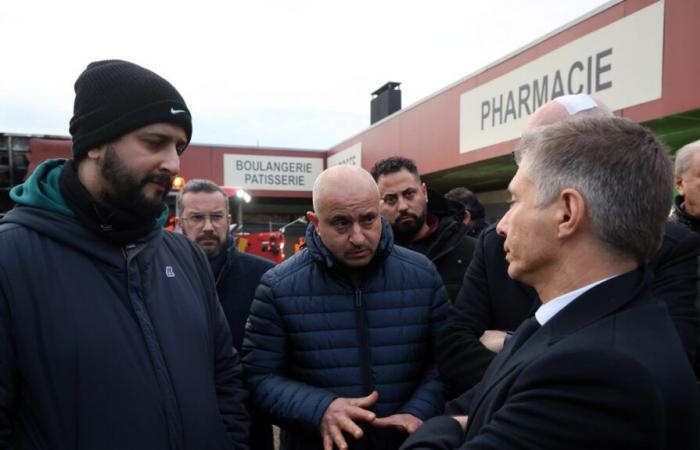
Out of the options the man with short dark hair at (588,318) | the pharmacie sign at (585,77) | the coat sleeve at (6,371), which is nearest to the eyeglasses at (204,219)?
the coat sleeve at (6,371)

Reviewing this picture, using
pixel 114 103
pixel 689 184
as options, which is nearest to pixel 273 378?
pixel 114 103

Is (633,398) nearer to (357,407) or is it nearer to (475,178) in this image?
(357,407)

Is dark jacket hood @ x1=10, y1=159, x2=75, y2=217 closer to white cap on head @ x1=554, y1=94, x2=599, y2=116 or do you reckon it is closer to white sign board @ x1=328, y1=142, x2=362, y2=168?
white cap on head @ x1=554, y1=94, x2=599, y2=116

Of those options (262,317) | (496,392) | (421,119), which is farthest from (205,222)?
(421,119)

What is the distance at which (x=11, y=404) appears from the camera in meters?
1.40

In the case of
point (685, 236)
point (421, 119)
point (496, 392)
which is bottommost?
point (496, 392)

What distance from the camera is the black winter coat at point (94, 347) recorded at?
55.8 inches

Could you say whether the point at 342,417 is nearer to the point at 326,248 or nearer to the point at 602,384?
the point at 326,248

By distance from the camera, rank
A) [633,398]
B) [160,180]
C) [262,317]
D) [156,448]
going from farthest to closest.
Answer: [262,317], [160,180], [156,448], [633,398]

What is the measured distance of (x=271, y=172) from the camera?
17562 millimetres

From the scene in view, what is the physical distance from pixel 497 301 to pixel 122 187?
142 centimetres

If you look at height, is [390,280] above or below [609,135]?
below

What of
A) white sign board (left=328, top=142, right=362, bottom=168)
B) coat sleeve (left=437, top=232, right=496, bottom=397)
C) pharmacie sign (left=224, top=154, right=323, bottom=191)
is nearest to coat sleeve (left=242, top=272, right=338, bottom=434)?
coat sleeve (left=437, top=232, right=496, bottom=397)

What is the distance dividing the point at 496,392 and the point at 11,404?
126 centimetres
